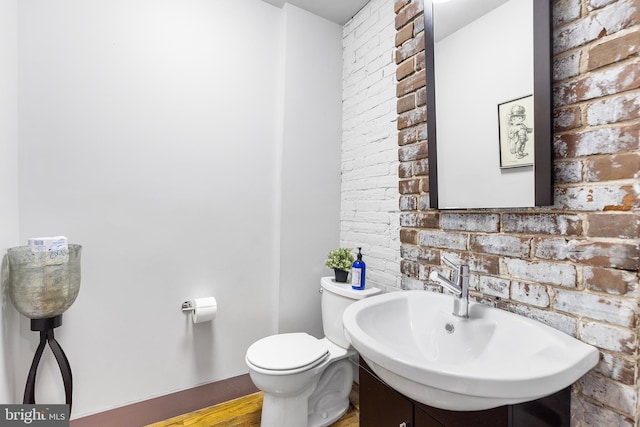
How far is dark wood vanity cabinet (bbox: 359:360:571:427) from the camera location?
2.51 feet

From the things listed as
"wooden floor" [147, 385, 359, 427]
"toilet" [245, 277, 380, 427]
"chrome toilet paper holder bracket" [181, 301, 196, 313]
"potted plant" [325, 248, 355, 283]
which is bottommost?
"wooden floor" [147, 385, 359, 427]

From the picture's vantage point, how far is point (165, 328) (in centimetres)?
161

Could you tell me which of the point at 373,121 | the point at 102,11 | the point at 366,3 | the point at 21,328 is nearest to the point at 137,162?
the point at 102,11

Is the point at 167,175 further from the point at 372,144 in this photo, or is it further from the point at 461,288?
the point at 461,288

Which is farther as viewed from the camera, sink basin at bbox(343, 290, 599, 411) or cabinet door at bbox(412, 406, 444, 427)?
cabinet door at bbox(412, 406, 444, 427)

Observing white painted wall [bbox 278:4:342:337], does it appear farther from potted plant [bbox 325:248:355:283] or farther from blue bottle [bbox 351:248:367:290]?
blue bottle [bbox 351:248:367:290]

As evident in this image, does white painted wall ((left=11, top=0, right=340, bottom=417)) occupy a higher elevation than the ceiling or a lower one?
lower

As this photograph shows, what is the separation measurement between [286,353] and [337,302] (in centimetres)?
39

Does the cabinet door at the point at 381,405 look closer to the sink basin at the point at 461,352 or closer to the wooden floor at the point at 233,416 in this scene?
the sink basin at the point at 461,352

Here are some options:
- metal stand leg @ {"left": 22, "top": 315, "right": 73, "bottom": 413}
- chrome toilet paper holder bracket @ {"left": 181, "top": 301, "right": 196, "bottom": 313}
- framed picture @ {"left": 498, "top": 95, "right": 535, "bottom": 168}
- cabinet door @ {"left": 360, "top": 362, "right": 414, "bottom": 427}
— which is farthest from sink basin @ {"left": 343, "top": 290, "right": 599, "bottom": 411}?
metal stand leg @ {"left": 22, "top": 315, "right": 73, "bottom": 413}

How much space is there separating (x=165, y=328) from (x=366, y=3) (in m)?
2.27

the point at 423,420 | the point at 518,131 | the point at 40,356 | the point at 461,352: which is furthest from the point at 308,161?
the point at 40,356

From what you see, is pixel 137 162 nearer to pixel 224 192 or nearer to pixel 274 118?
pixel 224 192

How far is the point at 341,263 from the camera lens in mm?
1771
